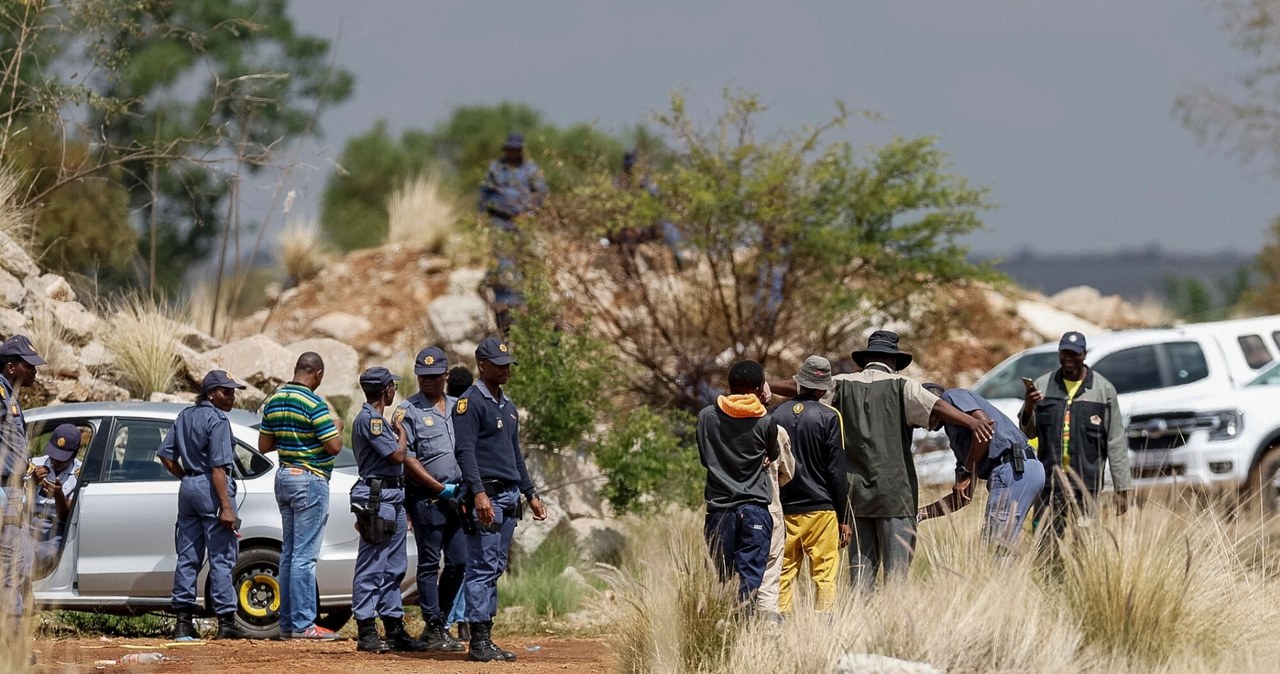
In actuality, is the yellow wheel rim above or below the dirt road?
above

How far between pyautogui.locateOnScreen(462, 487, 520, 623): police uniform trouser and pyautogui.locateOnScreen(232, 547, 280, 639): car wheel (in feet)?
6.33

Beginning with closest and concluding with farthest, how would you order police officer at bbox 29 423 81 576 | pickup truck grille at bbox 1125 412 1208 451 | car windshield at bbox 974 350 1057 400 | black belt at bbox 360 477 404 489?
black belt at bbox 360 477 404 489 → police officer at bbox 29 423 81 576 → pickup truck grille at bbox 1125 412 1208 451 → car windshield at bbox 974 350 1057 400

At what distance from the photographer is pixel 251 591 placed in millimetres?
10641

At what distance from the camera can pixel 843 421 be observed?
9281 mm

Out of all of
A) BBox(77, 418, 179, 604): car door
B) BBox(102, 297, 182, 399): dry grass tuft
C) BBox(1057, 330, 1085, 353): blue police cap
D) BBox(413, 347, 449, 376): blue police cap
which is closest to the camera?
BBox(413, 347, 449, 376): blue police cap

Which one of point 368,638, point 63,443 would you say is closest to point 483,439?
point 368,638

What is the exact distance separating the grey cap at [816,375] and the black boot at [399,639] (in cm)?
285

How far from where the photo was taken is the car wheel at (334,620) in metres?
11.3

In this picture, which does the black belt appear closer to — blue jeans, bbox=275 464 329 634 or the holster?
the holster

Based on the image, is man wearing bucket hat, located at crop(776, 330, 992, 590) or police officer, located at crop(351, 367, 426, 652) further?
police officer, located at crop(351, 367, 426, 652)

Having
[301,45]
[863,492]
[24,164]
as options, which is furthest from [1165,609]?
[301,45]

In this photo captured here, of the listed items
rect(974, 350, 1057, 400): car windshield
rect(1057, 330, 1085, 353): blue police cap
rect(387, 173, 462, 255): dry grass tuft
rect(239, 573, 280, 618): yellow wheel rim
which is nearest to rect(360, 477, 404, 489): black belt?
rect(239, 573, 280, 618): yellow wheel rim

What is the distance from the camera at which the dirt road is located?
27.6 ft

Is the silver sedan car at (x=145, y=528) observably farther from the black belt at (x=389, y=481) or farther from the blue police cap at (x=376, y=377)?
the blue police cap at (x=376, y=377)
